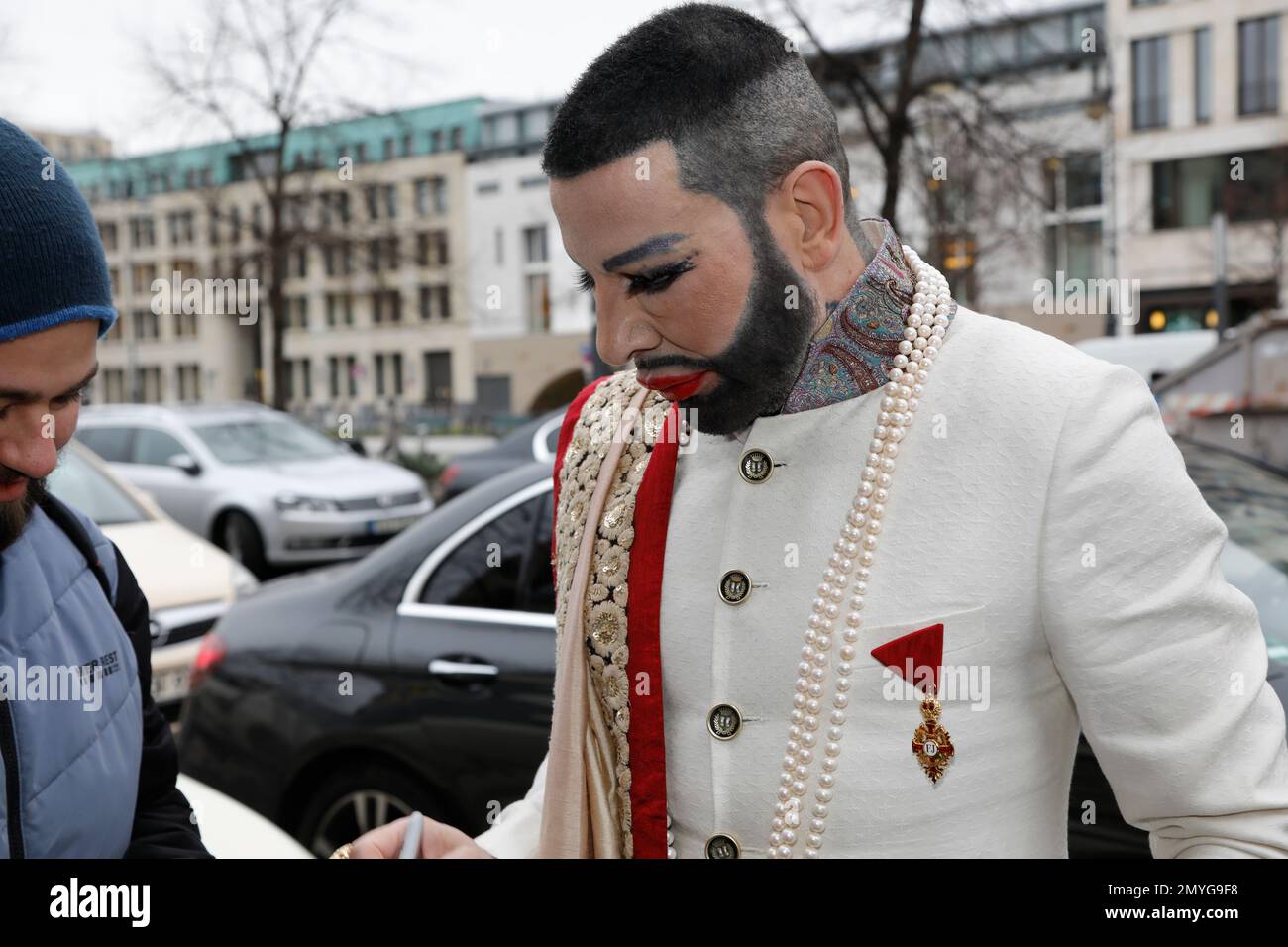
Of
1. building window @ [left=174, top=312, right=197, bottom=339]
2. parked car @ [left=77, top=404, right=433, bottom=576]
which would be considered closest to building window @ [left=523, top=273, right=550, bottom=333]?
building window @ [left=174, top=312, right=197, bottom=339]

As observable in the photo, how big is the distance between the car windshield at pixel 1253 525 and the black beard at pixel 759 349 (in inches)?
78.3

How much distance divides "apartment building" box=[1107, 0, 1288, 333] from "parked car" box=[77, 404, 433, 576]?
2671 cm

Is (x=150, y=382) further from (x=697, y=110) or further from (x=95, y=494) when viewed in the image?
(x=697, y=110)

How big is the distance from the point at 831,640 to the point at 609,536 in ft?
1.15

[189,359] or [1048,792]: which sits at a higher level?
[189,359]

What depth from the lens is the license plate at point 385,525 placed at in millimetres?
11398

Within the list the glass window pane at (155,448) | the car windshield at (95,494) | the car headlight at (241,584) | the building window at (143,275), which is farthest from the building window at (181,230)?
the car headlight at (241,584)

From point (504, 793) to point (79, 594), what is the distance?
2.16 metres

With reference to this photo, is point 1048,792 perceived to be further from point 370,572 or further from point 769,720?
point 370,572

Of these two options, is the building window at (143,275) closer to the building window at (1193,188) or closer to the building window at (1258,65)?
the building window at (1193,188)

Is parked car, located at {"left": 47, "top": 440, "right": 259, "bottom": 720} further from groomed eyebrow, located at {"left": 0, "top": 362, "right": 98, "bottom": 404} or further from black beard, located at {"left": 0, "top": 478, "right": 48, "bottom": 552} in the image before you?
groomed eyebrow, located at {"left": 0, "top": 362, "right": 98, "bottom": 404}

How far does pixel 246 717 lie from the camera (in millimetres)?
4180

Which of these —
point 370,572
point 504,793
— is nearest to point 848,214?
point 504,793

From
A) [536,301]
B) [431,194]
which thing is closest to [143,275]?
[431,194]
